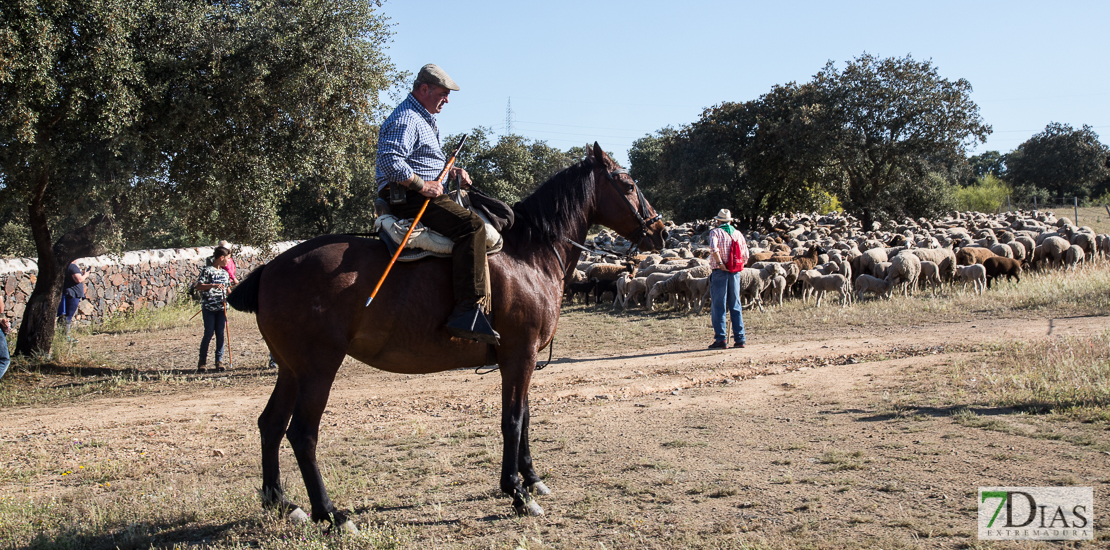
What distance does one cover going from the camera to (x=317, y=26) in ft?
38.6

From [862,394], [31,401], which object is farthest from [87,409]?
[862,394]

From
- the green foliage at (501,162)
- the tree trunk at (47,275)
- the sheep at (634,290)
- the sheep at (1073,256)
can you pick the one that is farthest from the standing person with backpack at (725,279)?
the green foliage at (501,162)

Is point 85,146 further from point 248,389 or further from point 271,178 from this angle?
point 248,389

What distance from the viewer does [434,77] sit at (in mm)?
5289

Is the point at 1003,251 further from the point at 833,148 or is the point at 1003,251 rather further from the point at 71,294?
the point at 71,294

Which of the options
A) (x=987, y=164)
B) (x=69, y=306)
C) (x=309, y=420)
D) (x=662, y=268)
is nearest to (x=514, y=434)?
(x=309, y=420)

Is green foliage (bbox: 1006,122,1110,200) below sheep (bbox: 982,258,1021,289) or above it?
above

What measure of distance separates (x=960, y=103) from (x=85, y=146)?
129ft

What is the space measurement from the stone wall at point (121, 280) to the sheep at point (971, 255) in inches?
Result: 731

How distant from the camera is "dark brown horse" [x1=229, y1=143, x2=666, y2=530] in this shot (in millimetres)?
4758

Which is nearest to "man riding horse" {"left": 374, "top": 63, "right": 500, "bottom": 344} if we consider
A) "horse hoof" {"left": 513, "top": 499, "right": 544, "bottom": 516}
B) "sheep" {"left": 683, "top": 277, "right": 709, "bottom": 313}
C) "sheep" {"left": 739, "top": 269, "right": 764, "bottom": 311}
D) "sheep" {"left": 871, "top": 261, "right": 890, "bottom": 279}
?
"horse hoof" {"left": 513, "top": 499, "right": 544, "bottom": 516}

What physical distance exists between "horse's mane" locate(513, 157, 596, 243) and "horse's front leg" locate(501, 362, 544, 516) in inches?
44.0

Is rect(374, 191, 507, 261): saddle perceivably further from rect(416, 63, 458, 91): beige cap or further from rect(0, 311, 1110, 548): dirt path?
rect(0, 311, 1110, 548): dirt path

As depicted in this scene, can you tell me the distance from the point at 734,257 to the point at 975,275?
9.24m
